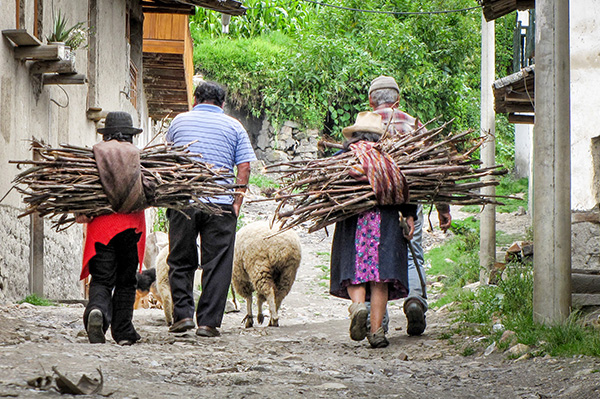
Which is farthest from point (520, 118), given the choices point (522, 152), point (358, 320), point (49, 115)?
point (522, 152)

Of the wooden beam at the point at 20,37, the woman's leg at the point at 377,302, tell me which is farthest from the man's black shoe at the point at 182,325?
the wooden beam at the point at 20,37

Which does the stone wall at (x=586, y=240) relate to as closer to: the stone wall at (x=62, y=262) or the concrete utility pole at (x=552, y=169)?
the concrete utility pole at (x=552, y=169)

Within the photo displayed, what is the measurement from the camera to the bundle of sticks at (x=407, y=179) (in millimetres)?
5902

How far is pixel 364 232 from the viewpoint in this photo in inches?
238

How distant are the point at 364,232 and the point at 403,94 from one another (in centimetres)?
2104

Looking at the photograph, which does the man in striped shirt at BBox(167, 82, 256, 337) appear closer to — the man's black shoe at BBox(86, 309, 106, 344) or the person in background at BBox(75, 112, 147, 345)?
the person in background at BBox(75, 112, 147, 345)

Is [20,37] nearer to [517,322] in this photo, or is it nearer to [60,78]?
[60,78]

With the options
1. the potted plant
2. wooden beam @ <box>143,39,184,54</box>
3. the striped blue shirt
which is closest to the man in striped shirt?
the striped blue shirt

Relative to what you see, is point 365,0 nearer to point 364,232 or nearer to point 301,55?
point 301,55

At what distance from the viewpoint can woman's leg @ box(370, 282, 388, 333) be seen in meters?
5.99

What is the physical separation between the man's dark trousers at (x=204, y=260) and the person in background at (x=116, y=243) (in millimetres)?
600

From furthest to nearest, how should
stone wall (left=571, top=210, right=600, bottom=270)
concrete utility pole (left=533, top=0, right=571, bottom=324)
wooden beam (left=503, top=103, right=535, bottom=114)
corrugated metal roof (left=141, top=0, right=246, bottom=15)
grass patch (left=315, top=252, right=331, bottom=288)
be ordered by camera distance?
grass patch (left=315, top=252, right=331, bottom=288), corrugated metal roof (left=141, top=0, right=246, bottom=15), wooden beam (left=503, top=103, right=535, bottom=114), stone wall (left=571, top=210, right=600, bottom=270), concrete utility pole (left=533, top=0, right=571, bottom=324)

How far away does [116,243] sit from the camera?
5754 mm

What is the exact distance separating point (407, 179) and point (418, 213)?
937mm
